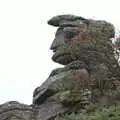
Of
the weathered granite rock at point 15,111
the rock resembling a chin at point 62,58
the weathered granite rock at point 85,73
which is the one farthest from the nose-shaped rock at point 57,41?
the weathered granite rock at point 15,111

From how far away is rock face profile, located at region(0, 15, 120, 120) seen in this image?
2020cm

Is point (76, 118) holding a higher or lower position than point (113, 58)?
lower

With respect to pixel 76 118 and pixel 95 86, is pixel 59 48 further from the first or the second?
pixel 76 118

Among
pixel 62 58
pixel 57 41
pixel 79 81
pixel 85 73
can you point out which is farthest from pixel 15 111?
pixel 57 41

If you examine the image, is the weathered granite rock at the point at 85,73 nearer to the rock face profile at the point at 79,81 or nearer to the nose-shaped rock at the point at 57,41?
the rock face profile at the point at 79,81

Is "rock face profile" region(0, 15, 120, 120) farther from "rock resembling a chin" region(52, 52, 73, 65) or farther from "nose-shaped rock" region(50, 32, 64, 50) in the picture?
"nose-shaped rock" region(50, 32, 64, 50)

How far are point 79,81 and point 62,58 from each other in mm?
3479

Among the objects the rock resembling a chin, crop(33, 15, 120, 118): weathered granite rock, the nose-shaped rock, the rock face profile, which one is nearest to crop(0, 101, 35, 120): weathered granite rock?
the rock face profile

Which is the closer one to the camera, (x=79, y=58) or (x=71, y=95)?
(x=71, y=95)

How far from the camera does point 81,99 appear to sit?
19.8m

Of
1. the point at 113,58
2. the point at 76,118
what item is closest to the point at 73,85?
the point at 113,58

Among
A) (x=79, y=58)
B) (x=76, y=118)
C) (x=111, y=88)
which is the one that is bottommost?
(x=76, y=118)

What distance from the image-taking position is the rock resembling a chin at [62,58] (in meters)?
23.6

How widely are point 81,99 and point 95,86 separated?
1.30 metres
